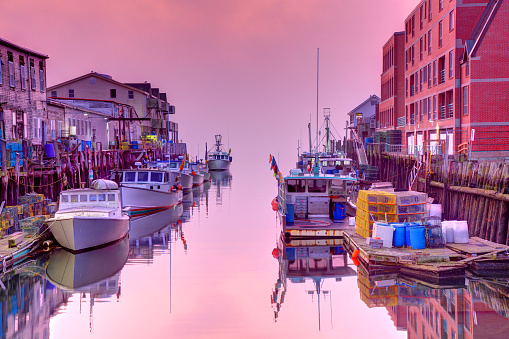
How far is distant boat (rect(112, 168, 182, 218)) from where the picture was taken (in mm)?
45506

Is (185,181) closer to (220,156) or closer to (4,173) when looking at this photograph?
(4,173)

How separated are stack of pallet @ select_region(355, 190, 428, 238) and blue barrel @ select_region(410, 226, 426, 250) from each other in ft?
6.56

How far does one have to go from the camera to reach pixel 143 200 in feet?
152

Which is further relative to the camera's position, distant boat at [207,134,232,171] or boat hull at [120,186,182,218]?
distant boat at [207,134,232,171]

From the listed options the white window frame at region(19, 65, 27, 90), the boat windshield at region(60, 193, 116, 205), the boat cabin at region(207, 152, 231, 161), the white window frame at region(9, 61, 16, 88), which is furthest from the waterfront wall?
the boat cabin at region(207, 152, 231, 161)

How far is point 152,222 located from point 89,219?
1446 cm

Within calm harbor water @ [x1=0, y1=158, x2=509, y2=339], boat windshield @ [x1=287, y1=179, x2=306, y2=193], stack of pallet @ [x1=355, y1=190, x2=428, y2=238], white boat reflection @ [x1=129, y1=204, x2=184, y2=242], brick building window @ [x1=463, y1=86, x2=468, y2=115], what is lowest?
calm harbor water @ [x1=0, y1=158, x2=509, y2=339]

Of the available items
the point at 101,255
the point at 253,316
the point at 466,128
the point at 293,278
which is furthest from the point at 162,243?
the point at 466,128

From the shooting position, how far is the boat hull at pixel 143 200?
4518cm

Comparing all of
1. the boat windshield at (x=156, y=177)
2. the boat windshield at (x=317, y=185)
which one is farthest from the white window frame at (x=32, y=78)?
the boat windshield at (x=317, y=185)

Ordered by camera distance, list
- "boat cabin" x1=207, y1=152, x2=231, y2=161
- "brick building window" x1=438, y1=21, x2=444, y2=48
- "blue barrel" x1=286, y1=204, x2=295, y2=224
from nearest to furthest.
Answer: "blue barrel" x1=286, y1=204, x2=295, y2=224, "brick building window" x1=438, y1=21, x2=444, y2=48, "boat cabin" x1=207, y1=152, x2=231, y2=161

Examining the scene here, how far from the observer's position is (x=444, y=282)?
2197cm

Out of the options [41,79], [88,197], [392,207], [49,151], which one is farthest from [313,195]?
[41,79]

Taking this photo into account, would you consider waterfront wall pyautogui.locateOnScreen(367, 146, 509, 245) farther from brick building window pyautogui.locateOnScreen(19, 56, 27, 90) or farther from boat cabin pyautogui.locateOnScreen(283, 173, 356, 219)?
brick building window pyautogui.locateOnScreen(19, 56, 27, 90)
